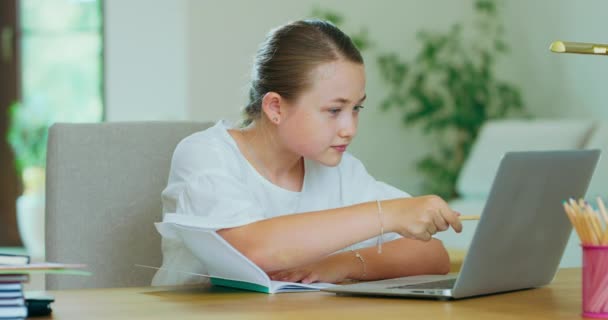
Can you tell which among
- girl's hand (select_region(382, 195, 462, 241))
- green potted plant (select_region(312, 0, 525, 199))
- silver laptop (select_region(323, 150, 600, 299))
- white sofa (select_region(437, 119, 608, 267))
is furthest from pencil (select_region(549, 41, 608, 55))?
green potted plant (select_region(312, 0, 525, 199))

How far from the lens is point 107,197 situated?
1812mm

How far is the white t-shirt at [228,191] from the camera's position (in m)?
1.50

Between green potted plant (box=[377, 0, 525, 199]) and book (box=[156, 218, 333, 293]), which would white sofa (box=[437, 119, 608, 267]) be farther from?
book (box=[156, 218, 333, 293])

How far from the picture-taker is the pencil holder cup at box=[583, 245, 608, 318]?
1061 millimetres

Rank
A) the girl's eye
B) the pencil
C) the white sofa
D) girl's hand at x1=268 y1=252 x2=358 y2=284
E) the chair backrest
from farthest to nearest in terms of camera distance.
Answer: the white sofa < the chair backrest < the girl's eye < girl's hand at x1=268 y1=252 x2=358 y2=284 < the pencil

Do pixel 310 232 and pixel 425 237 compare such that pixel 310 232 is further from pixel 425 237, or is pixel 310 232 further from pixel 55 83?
pixel 55 83

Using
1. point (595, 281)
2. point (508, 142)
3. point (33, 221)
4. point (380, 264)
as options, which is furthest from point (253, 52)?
point (595, 281)

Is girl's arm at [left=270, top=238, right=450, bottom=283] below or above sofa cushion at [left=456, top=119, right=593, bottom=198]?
above

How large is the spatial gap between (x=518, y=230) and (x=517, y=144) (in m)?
4.06

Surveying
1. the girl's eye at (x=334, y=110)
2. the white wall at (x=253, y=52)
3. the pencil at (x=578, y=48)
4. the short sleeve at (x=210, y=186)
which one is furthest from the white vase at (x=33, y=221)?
the pencil at (x=578, y=48)

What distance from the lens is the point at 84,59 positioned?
654 centimetres

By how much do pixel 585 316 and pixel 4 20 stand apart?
6081 mm

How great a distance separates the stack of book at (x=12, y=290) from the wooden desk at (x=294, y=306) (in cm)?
9

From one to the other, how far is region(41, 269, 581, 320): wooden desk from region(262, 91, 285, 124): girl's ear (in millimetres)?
382
